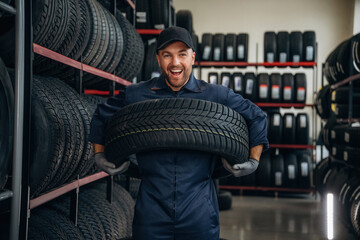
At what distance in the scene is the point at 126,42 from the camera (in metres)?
3.79

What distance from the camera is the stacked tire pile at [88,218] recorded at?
8.16 ft

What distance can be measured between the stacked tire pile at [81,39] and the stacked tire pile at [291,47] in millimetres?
3731

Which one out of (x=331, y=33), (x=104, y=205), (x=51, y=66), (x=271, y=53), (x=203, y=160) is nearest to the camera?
(x=203, y=160)

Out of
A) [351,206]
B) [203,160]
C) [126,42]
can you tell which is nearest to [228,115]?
[203,160]

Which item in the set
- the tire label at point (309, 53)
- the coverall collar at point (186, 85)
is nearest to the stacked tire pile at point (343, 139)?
the tire label at point (309, 53)

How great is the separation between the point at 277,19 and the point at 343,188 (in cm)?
715

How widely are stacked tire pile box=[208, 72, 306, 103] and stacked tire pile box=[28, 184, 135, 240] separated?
3804mm

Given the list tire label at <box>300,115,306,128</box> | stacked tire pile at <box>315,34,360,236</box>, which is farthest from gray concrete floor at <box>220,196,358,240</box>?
tire label at <box>300,115,306,128</box>

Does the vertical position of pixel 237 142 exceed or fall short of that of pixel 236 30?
it falls short

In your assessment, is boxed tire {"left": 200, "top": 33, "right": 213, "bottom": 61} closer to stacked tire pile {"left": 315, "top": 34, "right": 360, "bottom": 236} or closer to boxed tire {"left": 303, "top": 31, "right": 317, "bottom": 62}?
boxed tire {"left": 303, "top": 31, "right": 317, "bottom": 62}

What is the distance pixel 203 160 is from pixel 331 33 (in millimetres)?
9908

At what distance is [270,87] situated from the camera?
23.5ft

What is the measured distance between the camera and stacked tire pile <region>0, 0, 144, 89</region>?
2159mm

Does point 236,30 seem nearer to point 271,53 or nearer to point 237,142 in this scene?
point 271,53
